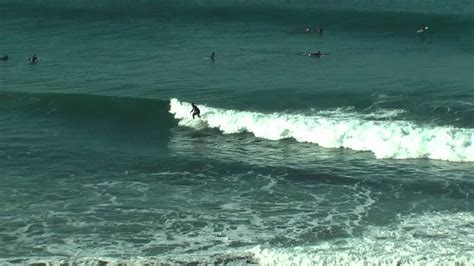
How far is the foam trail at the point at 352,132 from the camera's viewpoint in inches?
1171

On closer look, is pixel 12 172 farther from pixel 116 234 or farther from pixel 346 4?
pixel 346 4

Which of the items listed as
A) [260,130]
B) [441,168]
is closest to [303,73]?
[260,130]

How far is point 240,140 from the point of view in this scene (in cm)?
3294

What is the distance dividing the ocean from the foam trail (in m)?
0.07

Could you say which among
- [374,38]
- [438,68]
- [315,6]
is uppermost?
[315,6]

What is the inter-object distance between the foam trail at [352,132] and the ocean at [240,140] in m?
0.07

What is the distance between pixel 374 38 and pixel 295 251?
31.6 metres

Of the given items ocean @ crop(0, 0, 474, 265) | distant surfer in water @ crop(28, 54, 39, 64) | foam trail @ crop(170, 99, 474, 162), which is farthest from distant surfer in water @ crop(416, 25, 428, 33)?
distant surfer in water @ crop(28, 54, 39, 64)

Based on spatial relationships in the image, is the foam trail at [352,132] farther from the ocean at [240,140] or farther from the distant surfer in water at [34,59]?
the distant surfer in water at [34,59]

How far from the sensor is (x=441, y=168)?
1116 inches

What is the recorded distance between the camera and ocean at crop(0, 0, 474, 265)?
74.0 feet

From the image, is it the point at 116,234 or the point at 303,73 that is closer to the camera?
the point at 116,234

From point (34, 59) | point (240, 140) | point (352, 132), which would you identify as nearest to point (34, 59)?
point (34, 59)

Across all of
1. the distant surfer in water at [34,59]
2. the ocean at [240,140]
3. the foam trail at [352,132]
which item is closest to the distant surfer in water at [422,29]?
the ocean at [240,140]
